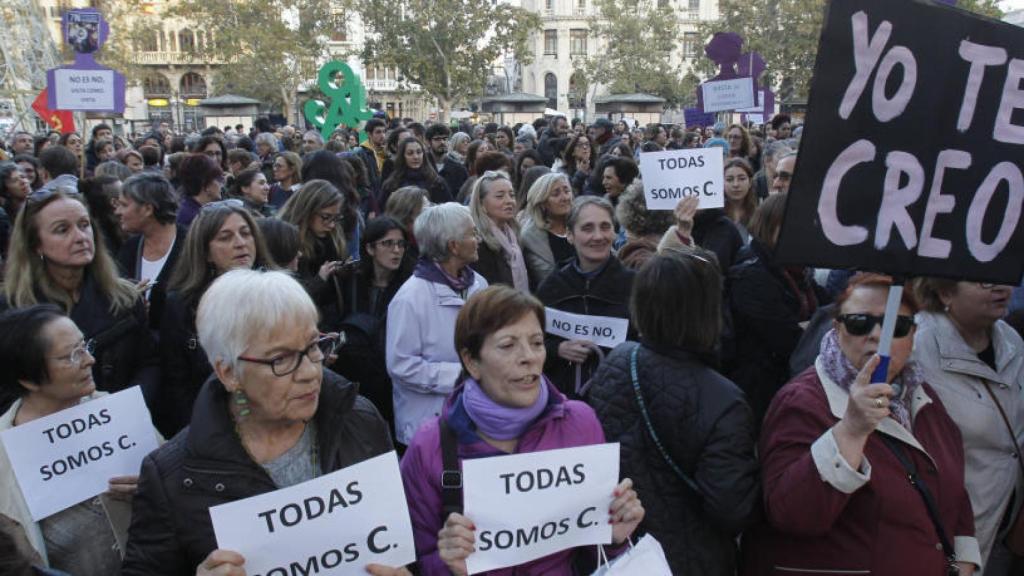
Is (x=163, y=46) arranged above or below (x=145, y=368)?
above

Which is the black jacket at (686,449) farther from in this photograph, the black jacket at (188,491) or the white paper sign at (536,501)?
the black jacket at (188,491)

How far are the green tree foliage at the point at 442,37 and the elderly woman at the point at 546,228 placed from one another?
33.4 metres

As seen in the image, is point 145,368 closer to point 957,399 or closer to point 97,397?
point 97,397

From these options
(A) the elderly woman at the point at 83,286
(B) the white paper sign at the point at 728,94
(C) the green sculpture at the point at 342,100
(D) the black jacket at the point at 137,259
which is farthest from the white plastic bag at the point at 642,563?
(C) the green sculpture at the point at 342,100

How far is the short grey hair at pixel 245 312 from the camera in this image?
7.54 ft

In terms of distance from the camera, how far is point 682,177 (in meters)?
5.72

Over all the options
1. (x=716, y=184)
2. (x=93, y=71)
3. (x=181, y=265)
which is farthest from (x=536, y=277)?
(x=93, y=71)

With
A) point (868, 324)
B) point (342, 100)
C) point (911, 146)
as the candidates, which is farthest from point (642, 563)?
point (342, 100)

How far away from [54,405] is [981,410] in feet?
11.2

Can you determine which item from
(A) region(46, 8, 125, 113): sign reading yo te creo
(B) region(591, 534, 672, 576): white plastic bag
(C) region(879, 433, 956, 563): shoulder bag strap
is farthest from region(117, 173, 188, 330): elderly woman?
(A) region(46, 8, 125, 113): sign reading yo te creo

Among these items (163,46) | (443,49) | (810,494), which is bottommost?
(810,494)

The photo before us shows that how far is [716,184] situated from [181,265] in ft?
11.6

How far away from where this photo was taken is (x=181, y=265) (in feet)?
13.5

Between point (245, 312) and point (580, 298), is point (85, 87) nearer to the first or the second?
point (580, 298)
